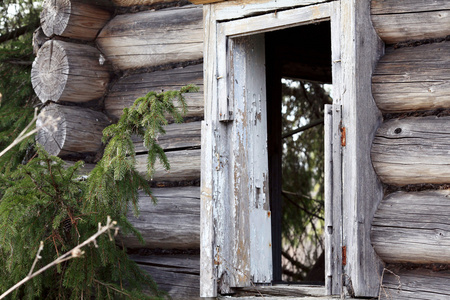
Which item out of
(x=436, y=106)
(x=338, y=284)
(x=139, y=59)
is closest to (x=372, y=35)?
(x=436, y=106)

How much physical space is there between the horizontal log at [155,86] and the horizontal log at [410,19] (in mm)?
1489

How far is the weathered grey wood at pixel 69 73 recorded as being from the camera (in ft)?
17.5

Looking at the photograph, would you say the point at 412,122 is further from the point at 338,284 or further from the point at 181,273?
the point at 181,273

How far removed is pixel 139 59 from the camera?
17.6ft

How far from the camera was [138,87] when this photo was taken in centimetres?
533

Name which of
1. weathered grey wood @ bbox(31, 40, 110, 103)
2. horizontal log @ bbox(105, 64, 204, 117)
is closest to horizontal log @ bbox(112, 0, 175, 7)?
weathered grey wood @ bbox(31, 40, 110, 103)

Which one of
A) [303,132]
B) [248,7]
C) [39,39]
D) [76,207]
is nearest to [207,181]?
[76,207]

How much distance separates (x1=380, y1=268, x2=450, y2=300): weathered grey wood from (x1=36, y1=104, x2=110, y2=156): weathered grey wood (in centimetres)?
264

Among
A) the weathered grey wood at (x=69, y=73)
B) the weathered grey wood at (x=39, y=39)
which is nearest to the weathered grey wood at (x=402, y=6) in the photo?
the weathered grey wood at (x=69, y=73)

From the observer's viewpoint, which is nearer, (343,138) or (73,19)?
(343,138)

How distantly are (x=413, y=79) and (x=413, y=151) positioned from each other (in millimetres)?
407

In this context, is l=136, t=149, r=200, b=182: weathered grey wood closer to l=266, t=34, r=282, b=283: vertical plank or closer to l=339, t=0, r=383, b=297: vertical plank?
l=266, t=34, r=282, b=283: vertical plank

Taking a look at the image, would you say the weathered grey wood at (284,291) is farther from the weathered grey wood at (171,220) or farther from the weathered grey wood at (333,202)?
the weathered grey wood at (171,220)

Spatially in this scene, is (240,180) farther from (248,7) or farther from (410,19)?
(410,19)
